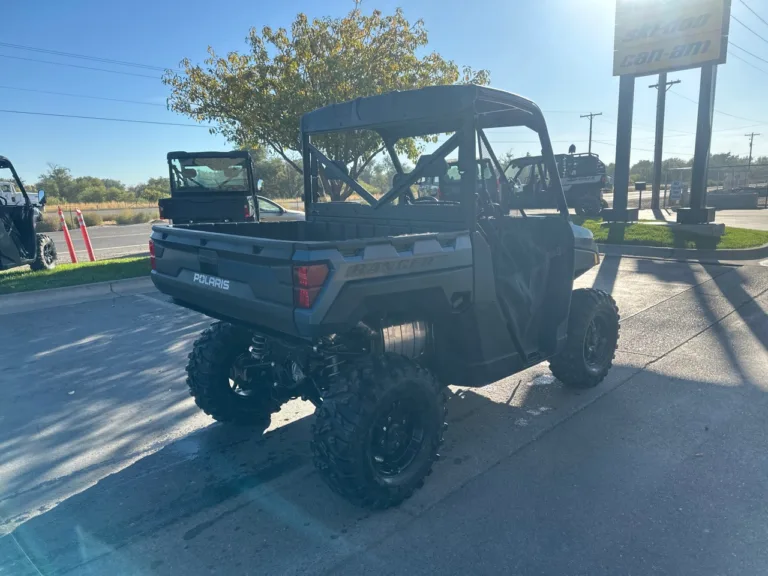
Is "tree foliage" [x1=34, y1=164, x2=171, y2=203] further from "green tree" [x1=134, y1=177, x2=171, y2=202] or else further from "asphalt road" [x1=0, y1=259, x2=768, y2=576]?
"asphalt road" [x1=0, y1=259, x2=768, y2=576]

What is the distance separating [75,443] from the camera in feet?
12.6

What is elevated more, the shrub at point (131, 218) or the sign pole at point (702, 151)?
the sign pole at point (702, 151)

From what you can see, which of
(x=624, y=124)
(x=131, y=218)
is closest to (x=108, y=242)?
(x=131, y=218)

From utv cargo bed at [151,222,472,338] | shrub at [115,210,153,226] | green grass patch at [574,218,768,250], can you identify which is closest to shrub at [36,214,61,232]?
shrub at [115,210,153,226]

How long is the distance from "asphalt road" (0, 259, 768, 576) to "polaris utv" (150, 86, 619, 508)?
1.03ft

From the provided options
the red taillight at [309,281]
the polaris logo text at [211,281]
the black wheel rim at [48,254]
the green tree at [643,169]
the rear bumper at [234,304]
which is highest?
the red taillight at [309,281]

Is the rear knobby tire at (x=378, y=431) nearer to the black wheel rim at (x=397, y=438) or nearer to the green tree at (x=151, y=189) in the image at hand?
the black wheel rim at (x=397, y=438)

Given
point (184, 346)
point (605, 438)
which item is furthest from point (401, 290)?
point (184, 346)

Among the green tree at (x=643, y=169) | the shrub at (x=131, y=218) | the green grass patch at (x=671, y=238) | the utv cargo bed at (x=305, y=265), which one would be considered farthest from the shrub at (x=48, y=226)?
the green tree at (x=643, y=169)

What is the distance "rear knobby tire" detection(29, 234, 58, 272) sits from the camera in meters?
10.4

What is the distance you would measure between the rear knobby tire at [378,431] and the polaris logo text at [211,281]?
2.82 feet

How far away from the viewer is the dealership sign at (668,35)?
11938mm

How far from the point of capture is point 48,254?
10.8 m

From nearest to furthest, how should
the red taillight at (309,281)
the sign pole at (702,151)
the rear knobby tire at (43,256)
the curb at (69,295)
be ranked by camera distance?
the red taillight at (309,281), the curb at (69,295), the rear knobby tire at (43,256), the sign pole at (702,151)
